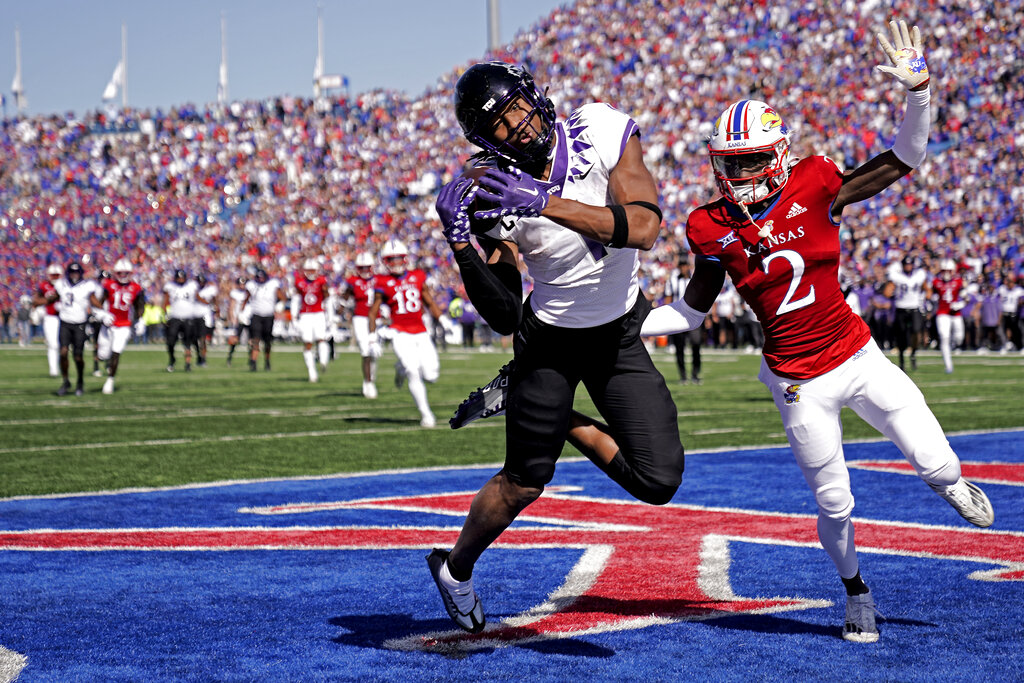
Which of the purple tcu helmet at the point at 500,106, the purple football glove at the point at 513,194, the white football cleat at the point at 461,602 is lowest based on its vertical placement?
the white football cleat at the point at 461,602

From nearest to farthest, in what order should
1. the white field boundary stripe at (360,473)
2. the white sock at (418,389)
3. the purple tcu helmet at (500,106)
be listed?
1. the purple tcu helmet at (500,106)
2. the white field boundary stripe at (360,473)
3. the white sock at (418,389)

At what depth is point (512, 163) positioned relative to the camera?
13.2 ft

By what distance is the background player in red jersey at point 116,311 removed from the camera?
59.1 feet

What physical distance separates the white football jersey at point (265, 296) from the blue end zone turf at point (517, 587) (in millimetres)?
15712

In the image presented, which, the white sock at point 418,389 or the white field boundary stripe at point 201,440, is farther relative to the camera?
the white sock at point 418,389

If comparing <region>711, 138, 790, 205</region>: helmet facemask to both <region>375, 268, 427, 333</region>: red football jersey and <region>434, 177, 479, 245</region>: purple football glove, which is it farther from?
<region>375, 268, 427, 333</region>: red football jersey

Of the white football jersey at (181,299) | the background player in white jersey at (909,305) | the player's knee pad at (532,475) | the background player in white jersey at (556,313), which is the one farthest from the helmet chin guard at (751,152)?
the white football jersey at (181,299)

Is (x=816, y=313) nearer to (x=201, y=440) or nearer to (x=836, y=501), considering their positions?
(x=836, y=501)

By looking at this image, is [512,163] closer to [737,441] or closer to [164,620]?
[164,620]

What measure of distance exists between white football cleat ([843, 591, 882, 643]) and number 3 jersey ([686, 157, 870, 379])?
0.81 metres

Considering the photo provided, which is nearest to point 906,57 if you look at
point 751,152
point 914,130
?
point 914,130

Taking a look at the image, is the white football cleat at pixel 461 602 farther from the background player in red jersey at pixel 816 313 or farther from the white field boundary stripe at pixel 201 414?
the white field boundary stripe at pixel 201 414

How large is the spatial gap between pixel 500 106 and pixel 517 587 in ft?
7.23

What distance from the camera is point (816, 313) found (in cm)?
423
